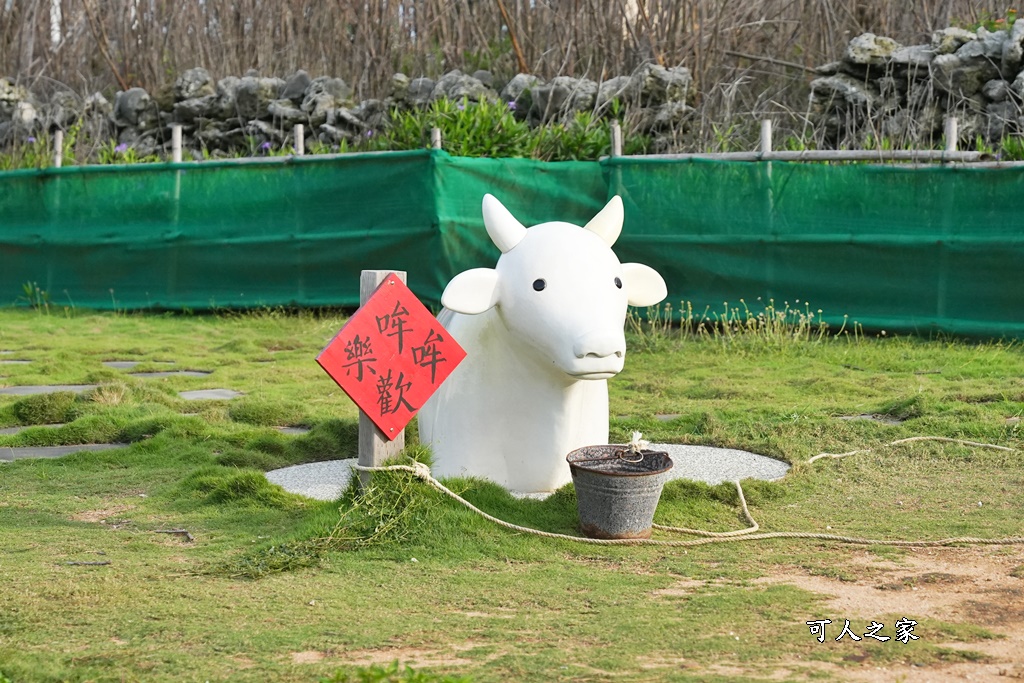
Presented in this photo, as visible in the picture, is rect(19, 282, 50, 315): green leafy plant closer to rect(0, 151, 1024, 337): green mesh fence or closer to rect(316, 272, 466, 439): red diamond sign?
rect(0, 151, 1024, 337): green mesh fence

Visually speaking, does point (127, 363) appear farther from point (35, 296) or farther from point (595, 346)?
point (595, 346)

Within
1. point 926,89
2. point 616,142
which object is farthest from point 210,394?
point 926,89

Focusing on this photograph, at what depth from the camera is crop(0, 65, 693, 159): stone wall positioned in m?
14.3

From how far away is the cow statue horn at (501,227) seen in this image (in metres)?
6.21

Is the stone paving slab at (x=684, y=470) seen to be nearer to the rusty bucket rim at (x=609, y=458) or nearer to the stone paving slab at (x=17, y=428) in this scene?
the rusty bucket rim at (x=609, y=458)

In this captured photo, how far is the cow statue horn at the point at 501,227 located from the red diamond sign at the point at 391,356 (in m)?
0.85

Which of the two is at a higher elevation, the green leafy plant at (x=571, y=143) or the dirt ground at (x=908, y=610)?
the green leafy plant at (x=571, y=143)

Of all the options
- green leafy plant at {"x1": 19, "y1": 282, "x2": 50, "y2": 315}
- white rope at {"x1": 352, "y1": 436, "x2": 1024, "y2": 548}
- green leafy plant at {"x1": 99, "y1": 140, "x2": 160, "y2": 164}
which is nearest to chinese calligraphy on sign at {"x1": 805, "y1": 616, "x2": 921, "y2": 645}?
white rope at {"x1": 352, "y1": 436, "x2": 1024, "y2": 548}

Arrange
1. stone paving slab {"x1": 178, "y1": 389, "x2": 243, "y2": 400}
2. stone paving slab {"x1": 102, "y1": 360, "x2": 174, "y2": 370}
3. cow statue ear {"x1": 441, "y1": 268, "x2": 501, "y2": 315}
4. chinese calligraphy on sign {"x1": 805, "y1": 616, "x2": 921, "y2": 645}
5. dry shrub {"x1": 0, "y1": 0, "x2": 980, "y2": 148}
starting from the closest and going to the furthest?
chinese calligraphy on sign {"x1": 805, "y1": 616, "x2": 921, "y2": 645} < cow statue ear {"x1": 441, "y1": 268, "x2": 501, "y2": 315} < stone paving slab {"x1": 178, "y1": 389, "x2": 243, "y2": 400} < stone paving slab {"x1": 102, "y1": 360, "x2": 174, "y2": 370} < dry shrub {"x1": 0, "y1": 0, "x2": 980, "y2": 148}

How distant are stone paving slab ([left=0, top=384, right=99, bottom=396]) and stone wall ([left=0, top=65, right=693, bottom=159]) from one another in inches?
258

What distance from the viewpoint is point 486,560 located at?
4.91 metres

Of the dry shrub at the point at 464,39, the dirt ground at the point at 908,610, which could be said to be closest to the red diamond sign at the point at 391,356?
the dirt ground at the point at 908,610

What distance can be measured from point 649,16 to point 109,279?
21.8 ft

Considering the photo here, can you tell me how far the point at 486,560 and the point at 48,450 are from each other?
3.24 meters
